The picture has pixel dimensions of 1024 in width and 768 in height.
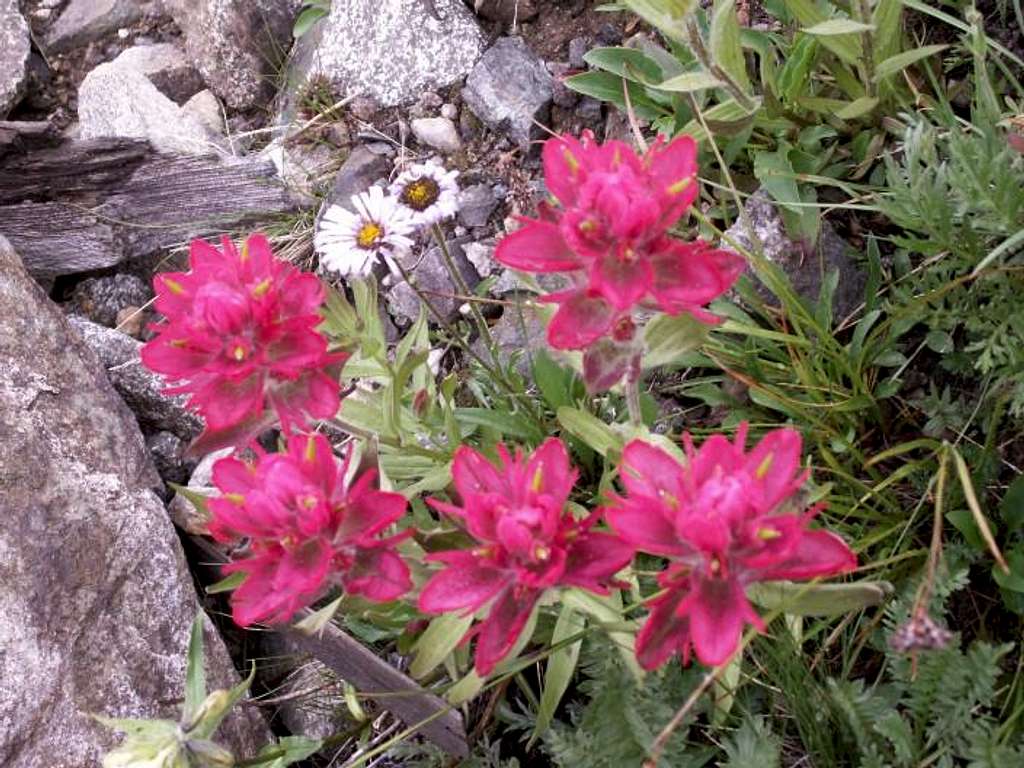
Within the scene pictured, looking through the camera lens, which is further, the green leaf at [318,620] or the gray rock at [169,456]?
the gray rock at [169,456]

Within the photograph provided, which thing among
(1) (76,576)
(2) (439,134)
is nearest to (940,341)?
(2) (439,134)

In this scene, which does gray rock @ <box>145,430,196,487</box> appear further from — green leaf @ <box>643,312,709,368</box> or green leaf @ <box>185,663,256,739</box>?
green leaf @ <box>643,312,709,368</box>

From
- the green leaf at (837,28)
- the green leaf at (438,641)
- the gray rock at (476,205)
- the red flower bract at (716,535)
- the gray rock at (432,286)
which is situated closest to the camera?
the red flower bract at (716,535)

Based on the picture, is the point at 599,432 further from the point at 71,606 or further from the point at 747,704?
the point at 71,606

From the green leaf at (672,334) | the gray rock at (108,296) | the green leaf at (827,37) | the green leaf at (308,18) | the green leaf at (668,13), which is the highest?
the green leaf at (668,13)

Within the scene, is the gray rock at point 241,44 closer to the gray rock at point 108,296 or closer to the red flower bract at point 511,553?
the gray rock at point 108,296

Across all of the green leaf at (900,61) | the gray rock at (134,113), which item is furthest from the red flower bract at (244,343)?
the gray rock at (134,113)

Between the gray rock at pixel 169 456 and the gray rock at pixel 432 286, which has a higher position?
the gray rock at pixel 432 286
